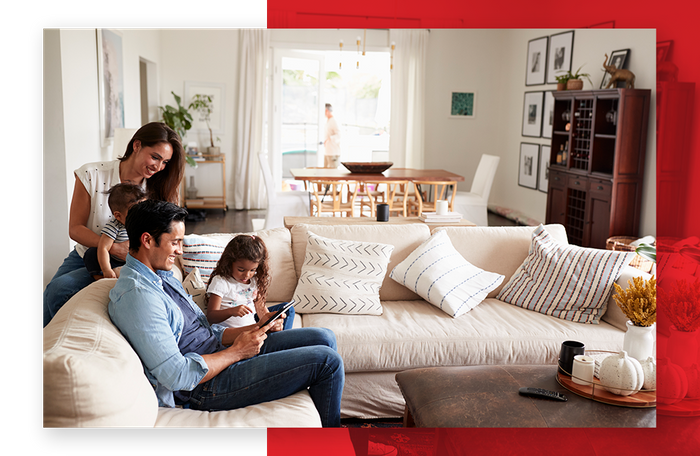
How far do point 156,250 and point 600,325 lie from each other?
2.05 metres

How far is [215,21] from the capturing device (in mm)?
1906

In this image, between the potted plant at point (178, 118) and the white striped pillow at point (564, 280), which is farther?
the potted plant at point (178, 118)

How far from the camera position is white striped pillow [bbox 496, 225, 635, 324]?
2.71 m

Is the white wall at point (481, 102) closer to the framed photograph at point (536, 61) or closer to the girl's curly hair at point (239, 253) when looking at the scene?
the framed photograph at point (536, 61)

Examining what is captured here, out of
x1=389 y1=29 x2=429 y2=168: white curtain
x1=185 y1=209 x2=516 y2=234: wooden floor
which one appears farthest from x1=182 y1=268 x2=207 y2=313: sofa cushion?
x1=389 y1=29 x2=429 y2=168: white curtain

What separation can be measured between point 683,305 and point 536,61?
19.1 feet

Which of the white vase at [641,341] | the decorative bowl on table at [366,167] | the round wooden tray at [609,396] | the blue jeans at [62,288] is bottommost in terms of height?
the round wooden tray at [609,396]

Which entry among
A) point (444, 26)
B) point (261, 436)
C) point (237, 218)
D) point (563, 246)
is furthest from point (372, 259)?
point (444, 26)

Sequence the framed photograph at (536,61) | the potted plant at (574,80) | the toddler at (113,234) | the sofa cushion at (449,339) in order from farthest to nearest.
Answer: the framed photograph at (536,61)
the potted plant at (574,80)
the sofa cushion at (449,339)
the toddler at (113,234)

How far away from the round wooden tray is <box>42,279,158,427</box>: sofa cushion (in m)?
1.37

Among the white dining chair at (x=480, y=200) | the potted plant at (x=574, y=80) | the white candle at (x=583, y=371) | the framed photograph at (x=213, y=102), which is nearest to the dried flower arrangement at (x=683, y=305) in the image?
the white candle at (x=583, y=371)

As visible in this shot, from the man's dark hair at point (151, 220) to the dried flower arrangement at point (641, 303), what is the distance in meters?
1.55

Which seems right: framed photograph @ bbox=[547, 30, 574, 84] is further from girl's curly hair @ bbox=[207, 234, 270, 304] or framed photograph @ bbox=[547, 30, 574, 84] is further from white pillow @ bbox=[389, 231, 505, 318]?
girl's curly hair @ bbox=[207, 234, 270, 304]

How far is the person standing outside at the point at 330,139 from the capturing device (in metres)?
7.98
